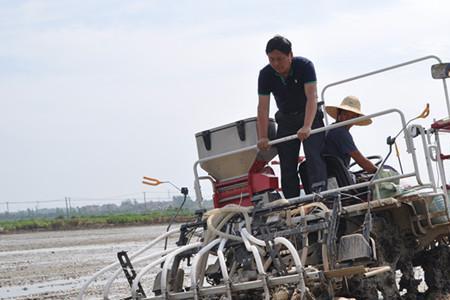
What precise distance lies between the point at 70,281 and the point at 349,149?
7454 millimetres

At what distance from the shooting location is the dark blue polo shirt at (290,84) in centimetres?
1013

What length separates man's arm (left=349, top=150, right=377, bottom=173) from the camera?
413 inches

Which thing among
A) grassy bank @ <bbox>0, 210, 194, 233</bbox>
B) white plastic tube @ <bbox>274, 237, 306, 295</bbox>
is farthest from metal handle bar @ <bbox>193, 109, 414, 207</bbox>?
grassy bank @ <bbox>0, 210, 194, 233</bbox>

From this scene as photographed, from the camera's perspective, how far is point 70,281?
16344 millimetres

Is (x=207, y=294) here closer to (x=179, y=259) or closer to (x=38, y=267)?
(x=179, y=259)

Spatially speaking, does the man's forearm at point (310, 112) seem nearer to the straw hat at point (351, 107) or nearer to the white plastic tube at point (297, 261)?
the straw hat at point (351, 107)

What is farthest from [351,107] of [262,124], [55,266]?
[55,266]

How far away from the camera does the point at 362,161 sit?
10.5 meters

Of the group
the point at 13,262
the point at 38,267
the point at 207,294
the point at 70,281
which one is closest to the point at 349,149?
the point at 207,294

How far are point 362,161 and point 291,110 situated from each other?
0.98 m

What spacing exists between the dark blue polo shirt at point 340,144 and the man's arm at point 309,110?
611 mm

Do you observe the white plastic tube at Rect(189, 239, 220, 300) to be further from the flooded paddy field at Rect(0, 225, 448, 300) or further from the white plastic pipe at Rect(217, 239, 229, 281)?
the flooded paddy field at Rect(0, 225, 448, 300)

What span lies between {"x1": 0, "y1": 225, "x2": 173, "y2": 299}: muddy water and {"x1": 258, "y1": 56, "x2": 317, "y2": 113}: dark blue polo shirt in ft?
13.7

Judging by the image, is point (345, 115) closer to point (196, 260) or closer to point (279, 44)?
point (279, 44)
